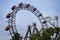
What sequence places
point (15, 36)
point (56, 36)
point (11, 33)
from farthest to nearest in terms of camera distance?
point (11, 33) < point (15, 36) < point (56, 36)

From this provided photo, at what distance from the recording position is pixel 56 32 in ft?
68.3

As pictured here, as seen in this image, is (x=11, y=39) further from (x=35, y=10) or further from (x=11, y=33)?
(x=35, y=10)

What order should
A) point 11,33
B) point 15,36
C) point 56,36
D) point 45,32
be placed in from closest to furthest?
1. point 45,32
2. point 56,36
3. point 15,36
4. point 11,33

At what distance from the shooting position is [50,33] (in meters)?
19.2

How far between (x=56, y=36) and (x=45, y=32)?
8.25 ft

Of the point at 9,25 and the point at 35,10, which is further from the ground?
the point at 35,10

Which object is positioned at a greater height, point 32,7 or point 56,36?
point 32,7

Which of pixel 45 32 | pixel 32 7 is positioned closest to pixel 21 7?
pixel 32 7

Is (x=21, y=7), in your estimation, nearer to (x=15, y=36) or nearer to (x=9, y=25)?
(x=9, y=25)

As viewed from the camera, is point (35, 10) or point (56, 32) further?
point (35, 10)

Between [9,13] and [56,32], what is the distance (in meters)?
19.2

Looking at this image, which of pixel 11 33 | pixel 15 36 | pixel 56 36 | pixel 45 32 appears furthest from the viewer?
pixel 11 33

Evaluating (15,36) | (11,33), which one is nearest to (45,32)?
(15,36)

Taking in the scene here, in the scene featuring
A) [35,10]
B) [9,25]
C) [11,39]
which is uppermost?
[35,10]
